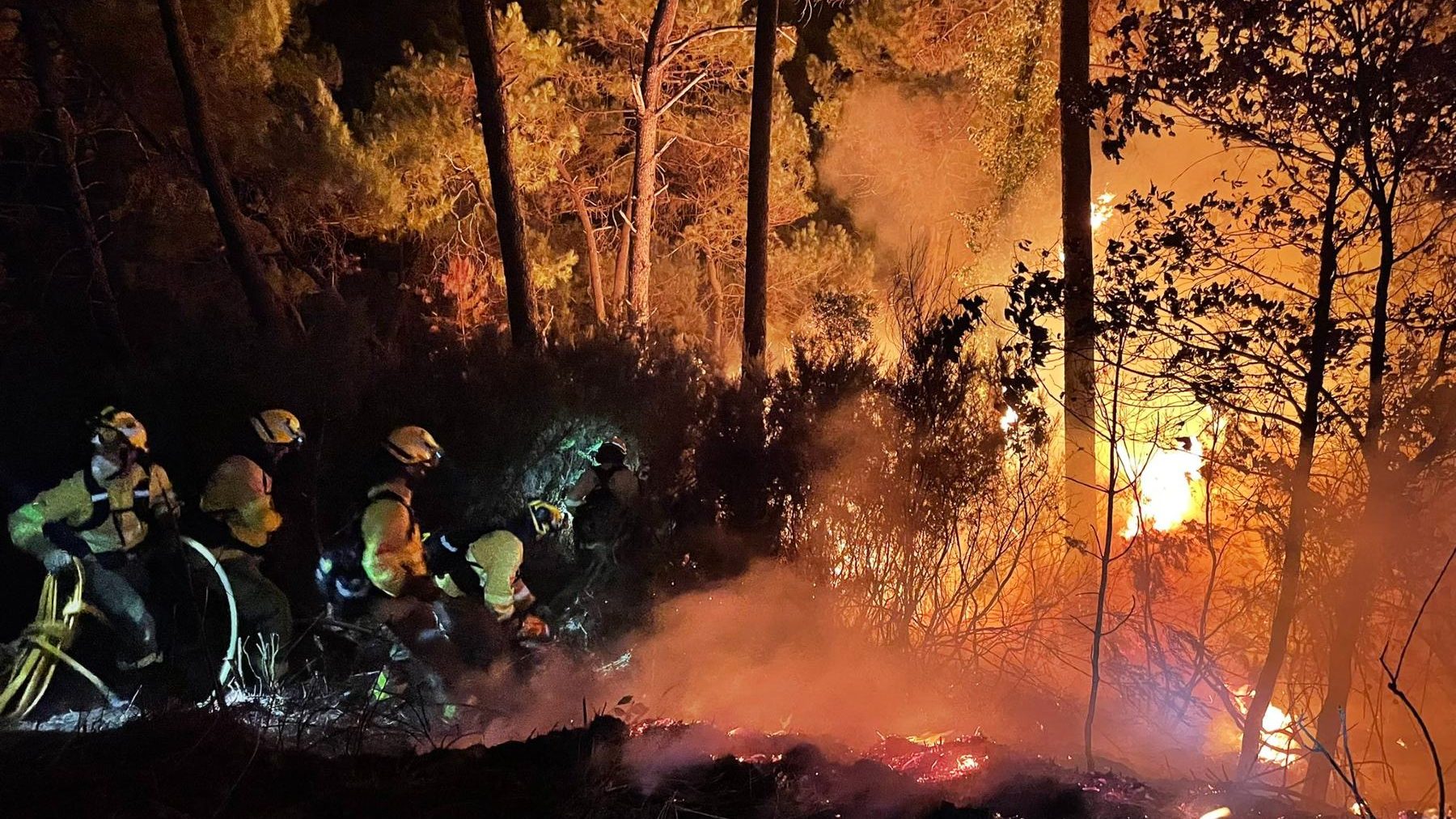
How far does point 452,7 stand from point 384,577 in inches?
641

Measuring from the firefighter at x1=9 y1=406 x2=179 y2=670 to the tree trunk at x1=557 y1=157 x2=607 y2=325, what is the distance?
13.8m

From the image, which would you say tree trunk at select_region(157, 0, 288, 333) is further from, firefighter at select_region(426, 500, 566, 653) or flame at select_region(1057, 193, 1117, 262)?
flame at select_region(1057, 193, 1117, 262)

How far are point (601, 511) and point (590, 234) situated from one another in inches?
563

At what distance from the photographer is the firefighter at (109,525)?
6.16 metres

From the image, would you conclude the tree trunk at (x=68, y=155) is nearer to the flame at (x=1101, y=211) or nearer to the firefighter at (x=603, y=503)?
the firefighter at (x=603, y=503)

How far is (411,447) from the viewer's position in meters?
6.41

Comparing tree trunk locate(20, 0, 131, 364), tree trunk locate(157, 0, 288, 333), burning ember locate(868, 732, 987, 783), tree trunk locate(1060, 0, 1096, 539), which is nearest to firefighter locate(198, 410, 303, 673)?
burning ember locate(868, 732, 987, 783)

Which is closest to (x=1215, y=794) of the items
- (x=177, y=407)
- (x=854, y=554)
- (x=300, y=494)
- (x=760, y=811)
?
(x=760, y=811)

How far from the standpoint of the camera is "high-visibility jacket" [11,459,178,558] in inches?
243

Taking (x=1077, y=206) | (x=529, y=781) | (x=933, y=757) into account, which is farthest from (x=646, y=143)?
(x=529, y=781)

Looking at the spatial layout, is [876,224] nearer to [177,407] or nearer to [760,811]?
[177,407]

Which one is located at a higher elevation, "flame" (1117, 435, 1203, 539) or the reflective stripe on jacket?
the reflective stripe on jacket

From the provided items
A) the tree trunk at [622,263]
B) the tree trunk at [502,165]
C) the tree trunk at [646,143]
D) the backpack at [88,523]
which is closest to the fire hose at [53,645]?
the backpack at [88,523]

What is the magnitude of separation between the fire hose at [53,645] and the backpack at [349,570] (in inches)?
23.4
